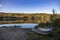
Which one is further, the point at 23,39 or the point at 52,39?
the point at 23,39

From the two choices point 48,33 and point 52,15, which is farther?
point 52,15

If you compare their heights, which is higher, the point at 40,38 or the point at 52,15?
the point at 52,15

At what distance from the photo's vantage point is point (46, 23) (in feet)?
17.3

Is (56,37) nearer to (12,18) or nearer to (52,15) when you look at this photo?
(52,15)

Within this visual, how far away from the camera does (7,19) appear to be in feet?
23.9

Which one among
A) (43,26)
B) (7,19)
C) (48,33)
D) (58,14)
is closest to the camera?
(48,33)

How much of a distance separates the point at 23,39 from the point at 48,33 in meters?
0.84

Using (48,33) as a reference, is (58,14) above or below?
above

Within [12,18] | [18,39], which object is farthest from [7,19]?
[18,39]

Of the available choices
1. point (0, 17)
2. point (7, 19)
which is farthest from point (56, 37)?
point (7, 19)

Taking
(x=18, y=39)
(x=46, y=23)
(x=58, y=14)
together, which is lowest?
(x=18, y=39)

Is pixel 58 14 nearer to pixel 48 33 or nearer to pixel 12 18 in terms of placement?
pixel 48 33

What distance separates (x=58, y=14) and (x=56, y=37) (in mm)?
1299

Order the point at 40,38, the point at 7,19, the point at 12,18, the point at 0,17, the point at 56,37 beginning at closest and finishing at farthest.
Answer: the point at 56,37 → the point at 40,38 → the point at 0,17 → the point at 7,19 → the point at 12,18
